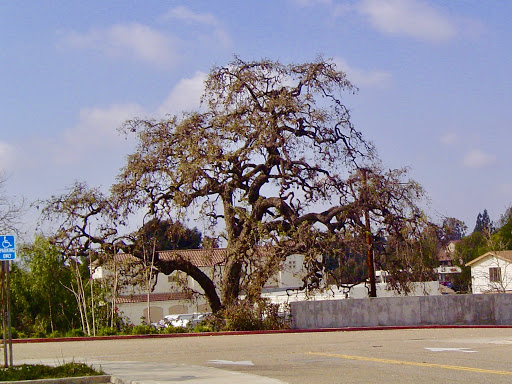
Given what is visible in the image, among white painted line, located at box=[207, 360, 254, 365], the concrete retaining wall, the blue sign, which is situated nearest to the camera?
the blue sign

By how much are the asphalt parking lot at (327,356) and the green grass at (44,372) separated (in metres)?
3.07

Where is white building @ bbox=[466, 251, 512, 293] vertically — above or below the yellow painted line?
above

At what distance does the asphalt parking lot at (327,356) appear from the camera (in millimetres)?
13375

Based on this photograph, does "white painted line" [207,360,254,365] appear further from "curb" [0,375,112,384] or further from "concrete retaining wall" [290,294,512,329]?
"concrete retaining wall" [290,294,512,329]

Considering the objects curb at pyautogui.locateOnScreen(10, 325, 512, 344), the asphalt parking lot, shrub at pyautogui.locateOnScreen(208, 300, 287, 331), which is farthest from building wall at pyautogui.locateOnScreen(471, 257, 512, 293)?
the asphalt parking lot

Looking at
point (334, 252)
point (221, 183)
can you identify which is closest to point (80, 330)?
point (221, 183)

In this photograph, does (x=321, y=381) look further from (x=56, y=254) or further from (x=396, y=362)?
(x=56, y=254)

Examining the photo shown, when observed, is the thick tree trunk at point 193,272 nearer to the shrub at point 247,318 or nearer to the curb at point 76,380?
the shrub at point 247,318

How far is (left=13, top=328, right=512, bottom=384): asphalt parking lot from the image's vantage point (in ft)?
43.9

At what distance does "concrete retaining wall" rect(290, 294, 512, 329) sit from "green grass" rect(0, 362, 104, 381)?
1915 centimetres

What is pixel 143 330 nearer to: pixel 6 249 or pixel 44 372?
pixel 6 249

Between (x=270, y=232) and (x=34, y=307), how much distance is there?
12659mm

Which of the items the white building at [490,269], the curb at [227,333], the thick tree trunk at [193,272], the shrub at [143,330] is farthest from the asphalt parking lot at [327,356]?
the white building at [490,269]

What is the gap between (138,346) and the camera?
942 inches
